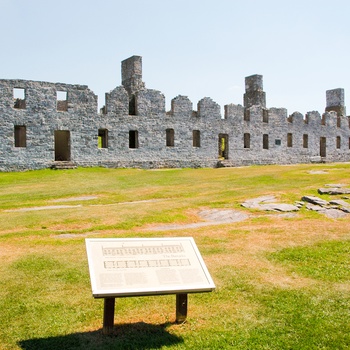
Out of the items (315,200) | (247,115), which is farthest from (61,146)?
(315,200)

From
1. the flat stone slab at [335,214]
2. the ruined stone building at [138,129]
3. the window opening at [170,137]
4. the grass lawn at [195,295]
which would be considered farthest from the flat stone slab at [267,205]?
the window opening at [170,137]

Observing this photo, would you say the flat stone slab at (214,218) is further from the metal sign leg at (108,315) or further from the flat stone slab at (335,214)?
the metal sign leg at (108,315)

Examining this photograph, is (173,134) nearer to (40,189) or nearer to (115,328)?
(40,189)

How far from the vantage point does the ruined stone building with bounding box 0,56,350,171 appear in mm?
30891

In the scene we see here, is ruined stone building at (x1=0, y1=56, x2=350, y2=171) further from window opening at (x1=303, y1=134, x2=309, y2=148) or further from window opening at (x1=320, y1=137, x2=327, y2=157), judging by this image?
window opening at (x1=320, y1=137, x2=327, y2=157)

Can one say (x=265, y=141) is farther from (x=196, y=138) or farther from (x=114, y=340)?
(x=114, y=340)

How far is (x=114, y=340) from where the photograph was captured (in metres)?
5.95

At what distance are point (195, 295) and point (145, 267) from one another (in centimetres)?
167

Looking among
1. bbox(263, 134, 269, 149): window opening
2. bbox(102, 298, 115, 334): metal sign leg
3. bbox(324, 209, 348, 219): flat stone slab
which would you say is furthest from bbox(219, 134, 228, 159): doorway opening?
bbox(102, 298, 115, 334): metal sign leg

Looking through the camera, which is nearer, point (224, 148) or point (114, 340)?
point (114, 340)

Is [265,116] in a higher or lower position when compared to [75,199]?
higher

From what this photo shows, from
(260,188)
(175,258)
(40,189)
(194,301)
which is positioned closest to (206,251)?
(194,301)

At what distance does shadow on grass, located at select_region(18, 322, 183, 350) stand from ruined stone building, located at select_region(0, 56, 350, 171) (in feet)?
84.3

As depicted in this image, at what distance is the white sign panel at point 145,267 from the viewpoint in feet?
19.3
